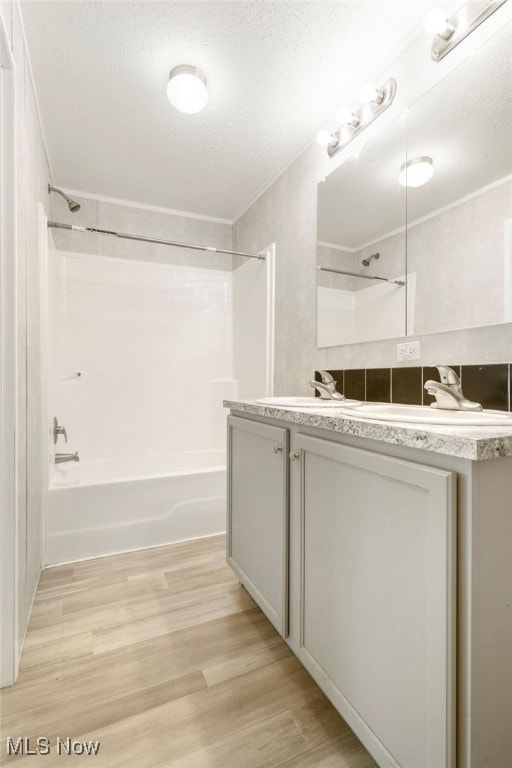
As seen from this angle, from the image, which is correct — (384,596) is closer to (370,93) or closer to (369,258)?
(369,258)

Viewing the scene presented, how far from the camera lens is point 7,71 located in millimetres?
1153

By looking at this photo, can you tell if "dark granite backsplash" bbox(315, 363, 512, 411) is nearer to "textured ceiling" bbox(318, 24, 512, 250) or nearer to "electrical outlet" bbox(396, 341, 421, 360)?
"electrical outlet" bbox(396, 341, 421, 360)

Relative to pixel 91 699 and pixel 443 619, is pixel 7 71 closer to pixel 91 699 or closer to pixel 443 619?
pixel 443 619

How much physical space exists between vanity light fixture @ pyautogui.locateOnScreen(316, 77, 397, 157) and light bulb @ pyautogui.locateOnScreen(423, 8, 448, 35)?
24cm

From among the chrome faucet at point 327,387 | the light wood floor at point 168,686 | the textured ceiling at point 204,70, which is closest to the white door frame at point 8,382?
the light wood floor at point 168,686

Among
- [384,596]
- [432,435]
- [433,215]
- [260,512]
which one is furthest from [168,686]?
[433,215]

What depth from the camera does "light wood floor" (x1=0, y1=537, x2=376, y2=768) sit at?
37.5 inches

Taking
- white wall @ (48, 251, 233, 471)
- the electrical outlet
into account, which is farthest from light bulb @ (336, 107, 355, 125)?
white wall @ (48, 251, 233, 471)

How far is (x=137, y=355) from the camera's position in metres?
2.77

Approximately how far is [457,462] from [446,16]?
150cm

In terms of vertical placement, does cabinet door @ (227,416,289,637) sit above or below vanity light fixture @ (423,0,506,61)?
below

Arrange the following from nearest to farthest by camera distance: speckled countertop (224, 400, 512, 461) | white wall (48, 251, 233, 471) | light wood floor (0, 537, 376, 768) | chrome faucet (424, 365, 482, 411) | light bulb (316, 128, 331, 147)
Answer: speckled countertop (224, 400, 512, 461)
light wood floor (0, 537, 376, 768)
chrome faucet (424, 365, 482, 411)
light bulb (316, 128, 331, 147)
white wall (48, 251, 233, 471)

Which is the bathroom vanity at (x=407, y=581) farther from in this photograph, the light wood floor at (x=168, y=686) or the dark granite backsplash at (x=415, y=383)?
the dark granite backsplash at (x=415, y=383)

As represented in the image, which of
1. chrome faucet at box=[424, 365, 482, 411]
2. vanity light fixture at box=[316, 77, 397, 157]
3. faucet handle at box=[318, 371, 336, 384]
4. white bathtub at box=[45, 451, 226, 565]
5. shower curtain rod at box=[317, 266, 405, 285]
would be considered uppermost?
vanity light fixture at box=[316, 77, 397, 157]
